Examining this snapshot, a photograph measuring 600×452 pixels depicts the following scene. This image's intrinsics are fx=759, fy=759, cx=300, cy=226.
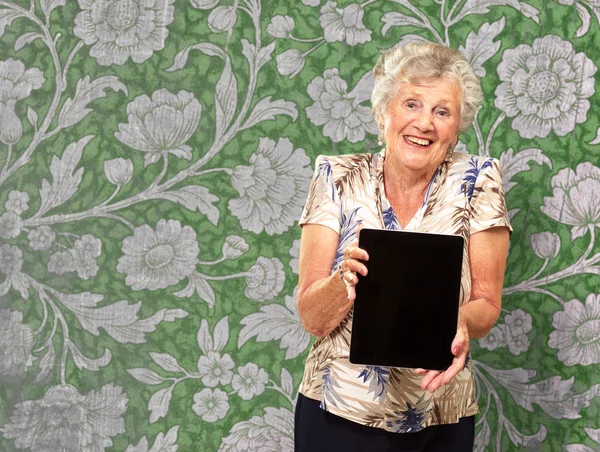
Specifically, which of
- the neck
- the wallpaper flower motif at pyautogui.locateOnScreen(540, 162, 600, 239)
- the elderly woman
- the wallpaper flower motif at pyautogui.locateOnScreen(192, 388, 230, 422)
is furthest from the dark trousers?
the wallpaper flower motif at pyautogui.locateOnScreen(540, 162, 600, 239)

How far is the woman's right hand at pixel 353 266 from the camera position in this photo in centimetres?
122

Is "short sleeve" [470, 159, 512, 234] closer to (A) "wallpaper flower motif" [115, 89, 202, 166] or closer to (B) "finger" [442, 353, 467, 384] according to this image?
(B) "finger" [442, 353, 467, 384]

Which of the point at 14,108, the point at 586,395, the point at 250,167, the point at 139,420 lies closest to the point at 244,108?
the point at 250,167

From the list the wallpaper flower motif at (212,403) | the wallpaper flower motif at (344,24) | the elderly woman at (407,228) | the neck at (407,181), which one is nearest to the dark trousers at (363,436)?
the elderly woman at (407,228)

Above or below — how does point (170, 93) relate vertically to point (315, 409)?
above

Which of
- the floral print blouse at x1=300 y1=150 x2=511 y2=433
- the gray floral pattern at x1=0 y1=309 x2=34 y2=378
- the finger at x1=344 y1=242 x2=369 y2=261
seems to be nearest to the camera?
the finger at x1=344 y1=242 x2=369 y2=261

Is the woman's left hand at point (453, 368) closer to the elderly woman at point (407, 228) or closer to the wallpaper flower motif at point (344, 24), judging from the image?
the elderly woman at point (407, 228)

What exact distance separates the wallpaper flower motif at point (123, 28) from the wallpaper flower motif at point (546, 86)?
34.5 inches

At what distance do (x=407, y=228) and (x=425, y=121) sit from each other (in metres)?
0.20

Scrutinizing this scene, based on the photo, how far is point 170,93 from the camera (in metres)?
1.96

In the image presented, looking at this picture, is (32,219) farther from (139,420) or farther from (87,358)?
(139,420)

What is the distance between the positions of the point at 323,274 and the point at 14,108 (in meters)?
1.06

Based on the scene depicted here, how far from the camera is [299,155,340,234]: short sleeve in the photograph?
1418mm

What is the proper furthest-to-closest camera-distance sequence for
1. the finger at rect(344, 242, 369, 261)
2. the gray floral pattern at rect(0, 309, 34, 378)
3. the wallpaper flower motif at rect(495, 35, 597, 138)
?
the gray floral pattern at rect(0, 309, 34, 378), the wallpaper flower motif at rect(495, 35, 597, 138), the finger at rect(344, 242, 369, 261)
